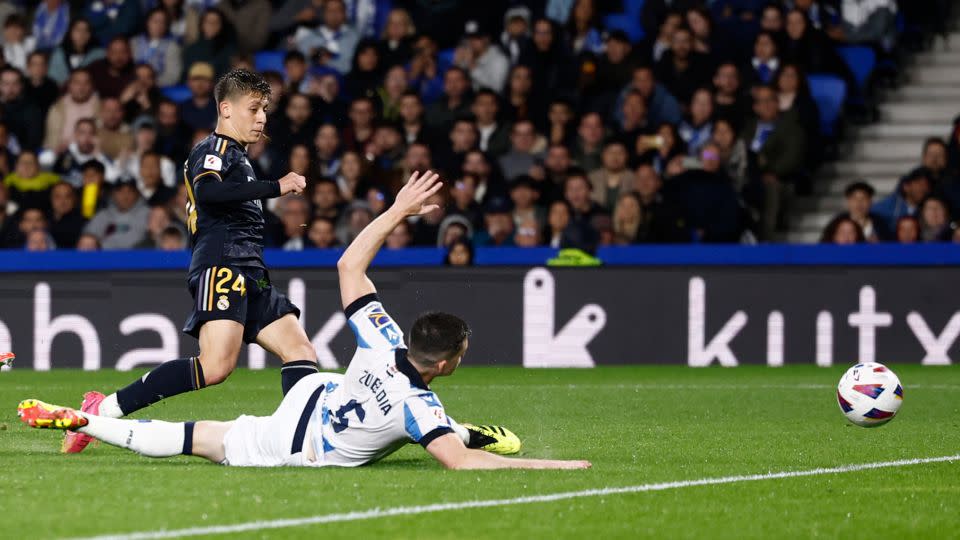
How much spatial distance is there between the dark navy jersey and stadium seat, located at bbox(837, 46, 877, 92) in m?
11.2

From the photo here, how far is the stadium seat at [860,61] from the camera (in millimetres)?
18266

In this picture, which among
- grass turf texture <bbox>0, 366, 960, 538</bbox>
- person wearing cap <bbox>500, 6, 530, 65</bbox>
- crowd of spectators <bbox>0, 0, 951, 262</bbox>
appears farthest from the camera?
person wearing cap <bbox>500, 6, 530, 65</bbox>

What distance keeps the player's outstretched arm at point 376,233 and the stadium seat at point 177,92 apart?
12486 millimetres

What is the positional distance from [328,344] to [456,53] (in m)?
5.11

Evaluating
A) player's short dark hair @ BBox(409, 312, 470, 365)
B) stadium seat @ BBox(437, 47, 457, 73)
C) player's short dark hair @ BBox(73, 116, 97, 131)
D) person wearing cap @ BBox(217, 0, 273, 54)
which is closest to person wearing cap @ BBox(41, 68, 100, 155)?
player's short dark hair @ BBox(73, 116, 97, 131)

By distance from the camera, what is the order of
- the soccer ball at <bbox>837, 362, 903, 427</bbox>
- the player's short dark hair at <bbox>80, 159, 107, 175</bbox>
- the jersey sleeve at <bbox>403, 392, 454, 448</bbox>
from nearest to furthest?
the jersey sleeve at <bbox>403, 392, 454, 448</bbox>
the soccer ball at <bbox>837, 362, 903, 427</bbox>
the player's short dark hair at <bbox>80, 159, 107, 175</bbox>

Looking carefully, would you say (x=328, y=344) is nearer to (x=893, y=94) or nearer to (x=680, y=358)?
(x=680, y=358)

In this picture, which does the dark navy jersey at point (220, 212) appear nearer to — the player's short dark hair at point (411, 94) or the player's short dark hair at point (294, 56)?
the player's short dark hair at point (411, 94)

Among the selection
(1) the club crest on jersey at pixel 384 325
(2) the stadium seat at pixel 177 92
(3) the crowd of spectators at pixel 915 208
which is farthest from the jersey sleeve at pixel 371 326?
(2) the stadium seat at pixel 177 92

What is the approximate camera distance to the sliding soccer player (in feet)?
22.9

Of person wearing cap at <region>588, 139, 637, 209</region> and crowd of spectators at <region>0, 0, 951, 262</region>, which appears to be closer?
crowd of spectators at <region>0, 0, 951, 262</region>

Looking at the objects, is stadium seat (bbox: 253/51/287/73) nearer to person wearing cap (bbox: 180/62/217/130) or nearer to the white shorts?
person wearing cap (bbox: 180/62/217/130)

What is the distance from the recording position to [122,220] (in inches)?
671

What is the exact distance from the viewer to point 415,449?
8531 millimetres
